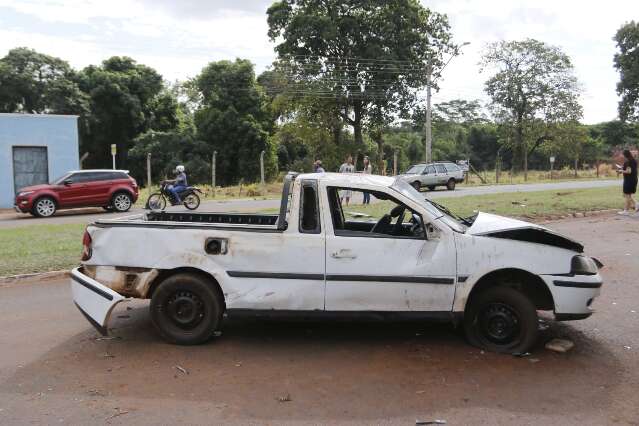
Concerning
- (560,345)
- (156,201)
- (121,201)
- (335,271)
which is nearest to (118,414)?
(335,271)

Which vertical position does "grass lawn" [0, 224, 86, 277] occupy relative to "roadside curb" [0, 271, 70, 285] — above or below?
above

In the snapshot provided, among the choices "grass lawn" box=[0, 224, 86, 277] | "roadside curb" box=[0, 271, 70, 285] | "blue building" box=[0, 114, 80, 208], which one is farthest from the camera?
"blue building" box=[0, 114, 80, 208]

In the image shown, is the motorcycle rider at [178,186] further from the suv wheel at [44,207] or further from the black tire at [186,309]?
the black tire at [186,309]

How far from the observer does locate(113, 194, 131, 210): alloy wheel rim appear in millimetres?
19953

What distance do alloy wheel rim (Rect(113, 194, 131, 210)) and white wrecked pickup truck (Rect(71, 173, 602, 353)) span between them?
15.5 m

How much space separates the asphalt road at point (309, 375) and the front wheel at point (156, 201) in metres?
12.1

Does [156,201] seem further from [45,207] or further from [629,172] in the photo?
[629,172]

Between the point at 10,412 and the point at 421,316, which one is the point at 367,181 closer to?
the point at 421,316

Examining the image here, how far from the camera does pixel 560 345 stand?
5098 millimetres

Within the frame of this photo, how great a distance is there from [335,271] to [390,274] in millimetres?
486

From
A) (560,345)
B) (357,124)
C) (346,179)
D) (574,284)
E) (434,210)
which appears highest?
(357,124)

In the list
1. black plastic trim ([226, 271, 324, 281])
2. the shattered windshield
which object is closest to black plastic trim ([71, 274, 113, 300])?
black plastic trim ([226, 271, 324, 281])

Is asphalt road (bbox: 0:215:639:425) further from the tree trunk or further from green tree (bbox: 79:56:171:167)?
green tree (bbox: 79:56:171:167)

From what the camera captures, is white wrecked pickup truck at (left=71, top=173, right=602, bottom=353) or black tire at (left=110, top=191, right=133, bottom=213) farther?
black tire at (left=110, top=191, right=133, bottom=213)
